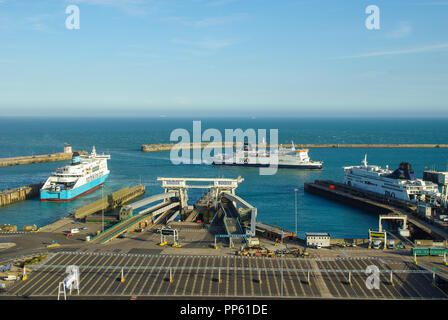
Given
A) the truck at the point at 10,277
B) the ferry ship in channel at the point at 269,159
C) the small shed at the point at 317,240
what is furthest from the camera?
the ferry ship in channel at the point at 269,159

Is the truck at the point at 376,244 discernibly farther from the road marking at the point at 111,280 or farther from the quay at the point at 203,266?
the road marking at the point at 111,280

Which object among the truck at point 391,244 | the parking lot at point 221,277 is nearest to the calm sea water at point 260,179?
the truck at point 391,244

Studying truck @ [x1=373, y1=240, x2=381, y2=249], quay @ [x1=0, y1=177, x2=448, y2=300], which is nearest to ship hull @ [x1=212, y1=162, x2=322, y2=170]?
quay @ [x1=0, y1=177, x2=448, y2=300]

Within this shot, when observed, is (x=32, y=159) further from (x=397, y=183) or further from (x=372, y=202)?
(x=397, y=183)

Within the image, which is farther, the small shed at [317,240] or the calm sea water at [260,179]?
the calm sea water at [260,179]

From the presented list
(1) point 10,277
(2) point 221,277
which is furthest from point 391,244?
(1) point 10,277
